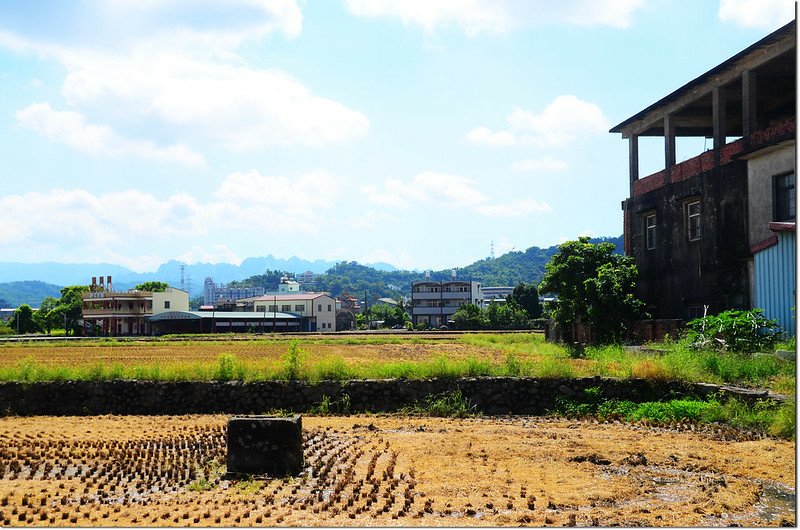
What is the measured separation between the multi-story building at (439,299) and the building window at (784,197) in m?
97.0

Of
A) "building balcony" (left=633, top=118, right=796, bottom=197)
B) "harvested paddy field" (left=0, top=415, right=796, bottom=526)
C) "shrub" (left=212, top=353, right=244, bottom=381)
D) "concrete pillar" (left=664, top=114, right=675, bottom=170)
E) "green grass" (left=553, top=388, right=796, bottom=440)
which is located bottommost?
"harvested paddy field" (left=0, top=415, right=796, bottom=526)

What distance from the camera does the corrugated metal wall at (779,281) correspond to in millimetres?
Result: 21969

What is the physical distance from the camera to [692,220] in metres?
29.3

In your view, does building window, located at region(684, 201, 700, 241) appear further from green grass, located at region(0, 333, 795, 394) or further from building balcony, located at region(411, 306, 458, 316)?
building balcony, located at region(411, 306, 458, 316)

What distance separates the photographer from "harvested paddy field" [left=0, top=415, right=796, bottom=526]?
8844mm

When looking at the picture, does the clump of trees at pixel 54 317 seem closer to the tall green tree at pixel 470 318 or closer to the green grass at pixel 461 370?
the tall green tree at pixel 470 318

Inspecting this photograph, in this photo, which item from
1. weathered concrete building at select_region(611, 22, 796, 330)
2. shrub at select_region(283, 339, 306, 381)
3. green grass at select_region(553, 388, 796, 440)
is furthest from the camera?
weathered concrete building at select_region(611, 22, 796, 330)

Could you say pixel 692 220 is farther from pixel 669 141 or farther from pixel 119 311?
pixel 119 311

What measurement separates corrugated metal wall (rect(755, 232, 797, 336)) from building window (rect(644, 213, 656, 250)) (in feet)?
29.1

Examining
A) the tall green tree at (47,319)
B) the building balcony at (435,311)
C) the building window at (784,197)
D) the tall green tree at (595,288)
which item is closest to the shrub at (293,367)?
the tall green tree at (595,288)

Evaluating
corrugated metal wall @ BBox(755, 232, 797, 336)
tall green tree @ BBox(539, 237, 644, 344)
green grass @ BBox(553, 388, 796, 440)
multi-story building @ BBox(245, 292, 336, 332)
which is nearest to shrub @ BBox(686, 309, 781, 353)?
corrugated metal wall @ BBox(755, 232, 797, 336)

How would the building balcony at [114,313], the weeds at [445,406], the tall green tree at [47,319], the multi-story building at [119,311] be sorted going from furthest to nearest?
1. the tall green tree at [47,319]
2. the multi-story building at [119,311]
3. the building balcony at [114,313]
4. the weeds at [445,406]

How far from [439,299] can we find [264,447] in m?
111

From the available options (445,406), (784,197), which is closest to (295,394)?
(445,406)
